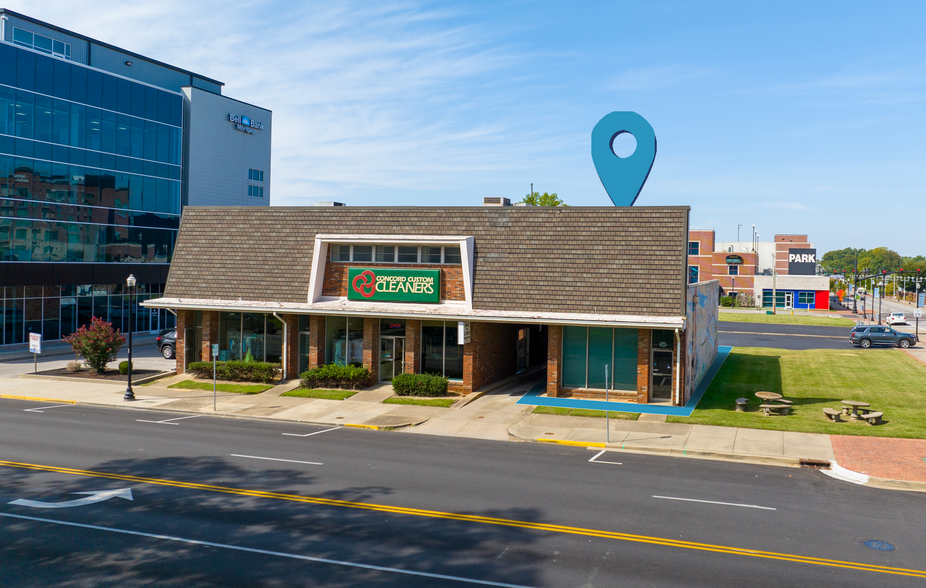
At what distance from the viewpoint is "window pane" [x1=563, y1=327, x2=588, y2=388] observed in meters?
26.0

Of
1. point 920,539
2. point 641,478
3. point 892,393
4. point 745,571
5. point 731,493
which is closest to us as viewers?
point 745,571

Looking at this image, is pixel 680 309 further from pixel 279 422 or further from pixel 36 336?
pixel 36 336

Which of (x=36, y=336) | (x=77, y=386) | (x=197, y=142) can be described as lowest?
(x=77, y=386)

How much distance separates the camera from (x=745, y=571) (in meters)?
10.5

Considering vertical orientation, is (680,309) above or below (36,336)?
above

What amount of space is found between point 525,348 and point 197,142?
38016mm

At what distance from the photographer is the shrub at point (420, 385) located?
26.1 meters

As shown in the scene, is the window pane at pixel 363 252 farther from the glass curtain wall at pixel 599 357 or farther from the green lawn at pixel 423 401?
the glass curtain wall at pixel 599 357

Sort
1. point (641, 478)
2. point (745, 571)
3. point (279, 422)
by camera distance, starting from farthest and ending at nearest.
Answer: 1. point (279, 422)
2. point (641, 478)
3. point (745, 571)

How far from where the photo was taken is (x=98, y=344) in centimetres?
3141

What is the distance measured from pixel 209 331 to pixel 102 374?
620cm

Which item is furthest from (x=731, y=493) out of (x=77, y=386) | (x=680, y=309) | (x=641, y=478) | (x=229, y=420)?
(x=77, y=386)

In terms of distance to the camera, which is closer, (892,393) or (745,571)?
(745,571)

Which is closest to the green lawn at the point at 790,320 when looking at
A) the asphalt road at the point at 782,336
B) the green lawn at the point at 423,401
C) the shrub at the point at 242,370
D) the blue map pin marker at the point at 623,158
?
the asphalt road at the point at 782,336
